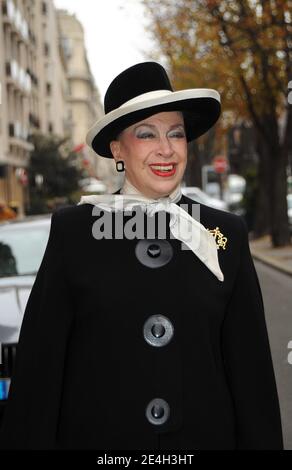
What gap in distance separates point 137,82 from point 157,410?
104 centimetres

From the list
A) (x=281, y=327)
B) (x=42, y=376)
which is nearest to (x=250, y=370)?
(x=42, y=376)

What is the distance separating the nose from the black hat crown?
0.58ft

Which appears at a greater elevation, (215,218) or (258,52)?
(258,52)

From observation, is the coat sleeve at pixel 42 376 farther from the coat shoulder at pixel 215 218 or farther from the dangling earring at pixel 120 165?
the coat shoulder at pixel 215 218

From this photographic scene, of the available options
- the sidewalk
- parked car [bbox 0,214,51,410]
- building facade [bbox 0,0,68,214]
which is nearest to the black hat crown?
parked car [bbox 0,214,51,410]

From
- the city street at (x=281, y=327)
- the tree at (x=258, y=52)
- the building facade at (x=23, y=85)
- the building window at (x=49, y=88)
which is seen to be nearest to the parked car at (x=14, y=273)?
Result: the city street at (x=281, y=327)

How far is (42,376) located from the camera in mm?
2641

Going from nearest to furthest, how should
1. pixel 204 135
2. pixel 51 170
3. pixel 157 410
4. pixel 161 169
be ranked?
pixel 157 410 → pixel 161 169 → pixel 204 135 → pixel 51 170

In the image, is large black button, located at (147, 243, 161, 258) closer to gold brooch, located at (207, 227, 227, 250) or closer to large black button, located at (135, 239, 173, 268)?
large black button, located at (135, 239, 173, 268)

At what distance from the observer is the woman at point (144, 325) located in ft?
8.63

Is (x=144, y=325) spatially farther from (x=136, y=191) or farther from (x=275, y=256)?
(x=275, y=256)

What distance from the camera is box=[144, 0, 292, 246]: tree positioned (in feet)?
66.7

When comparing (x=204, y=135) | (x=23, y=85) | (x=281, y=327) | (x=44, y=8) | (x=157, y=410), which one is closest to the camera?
(x=157, y=410)
